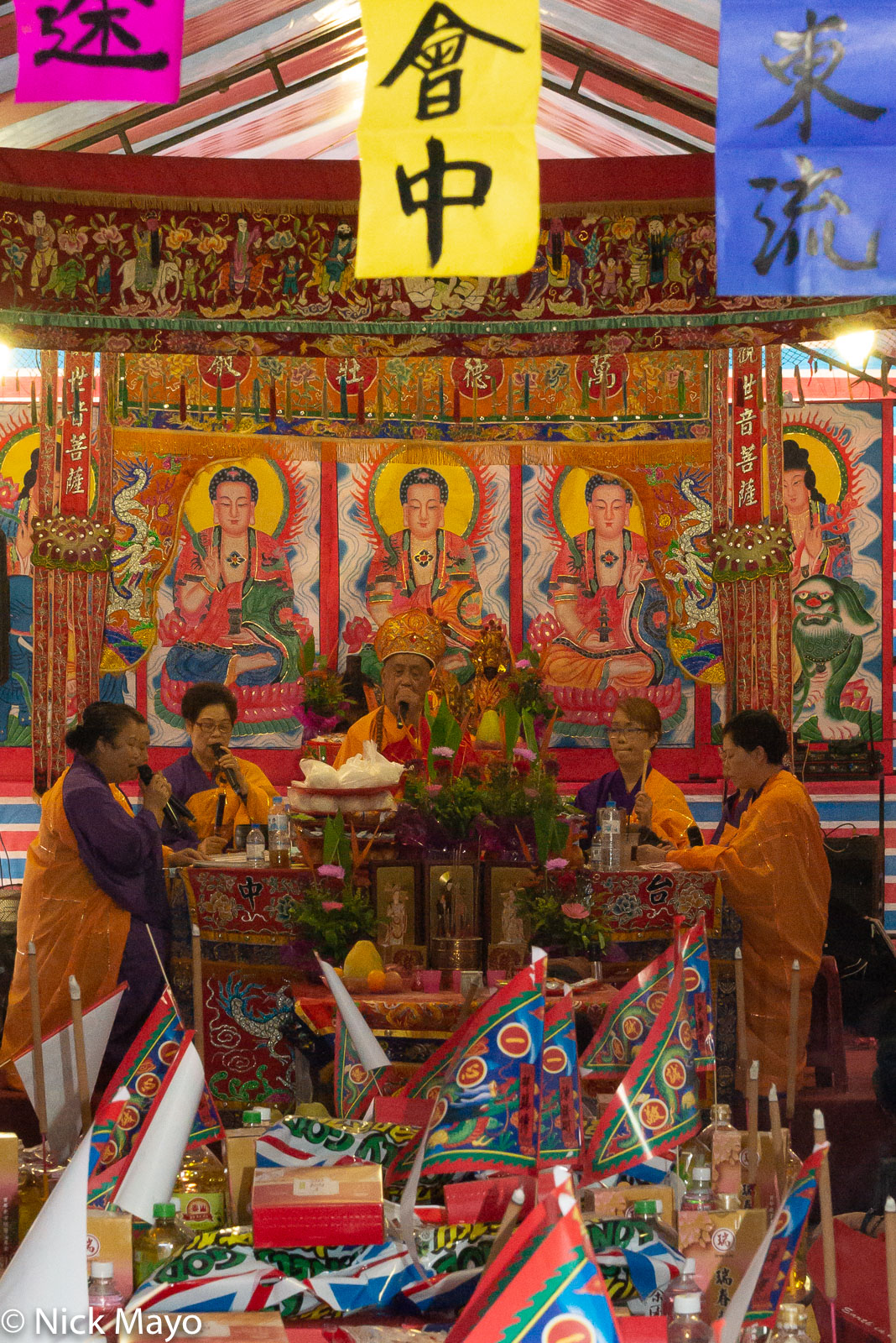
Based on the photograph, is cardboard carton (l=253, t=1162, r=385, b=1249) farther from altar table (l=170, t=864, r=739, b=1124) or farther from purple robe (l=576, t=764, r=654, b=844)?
purple robe (l=576, t=764, r=654, b=844)

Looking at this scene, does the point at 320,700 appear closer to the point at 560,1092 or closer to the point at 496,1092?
the point at 560,1092

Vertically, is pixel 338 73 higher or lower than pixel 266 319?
higher

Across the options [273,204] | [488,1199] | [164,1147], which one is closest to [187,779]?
[273,204]

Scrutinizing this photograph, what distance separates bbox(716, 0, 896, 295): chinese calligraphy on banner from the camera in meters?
2.73

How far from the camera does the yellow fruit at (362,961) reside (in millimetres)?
3914

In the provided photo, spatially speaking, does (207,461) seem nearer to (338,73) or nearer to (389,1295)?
A: (338,73)

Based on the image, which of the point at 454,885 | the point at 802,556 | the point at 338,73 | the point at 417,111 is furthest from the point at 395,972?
the point at 802,556

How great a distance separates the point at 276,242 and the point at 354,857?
6.16 ft

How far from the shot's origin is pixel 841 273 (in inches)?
110

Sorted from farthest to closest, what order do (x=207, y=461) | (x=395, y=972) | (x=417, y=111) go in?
1. (x=207, y=461)
2. (x=395, y=972)
3. (x=417, y=111)

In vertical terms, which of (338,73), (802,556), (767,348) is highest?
(338,73)

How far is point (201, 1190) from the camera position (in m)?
2.21

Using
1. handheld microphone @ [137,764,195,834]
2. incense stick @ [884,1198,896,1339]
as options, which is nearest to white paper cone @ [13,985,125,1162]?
incense stick @ [884,1198,896,1339]

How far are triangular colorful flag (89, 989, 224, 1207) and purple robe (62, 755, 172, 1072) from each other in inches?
92.4
